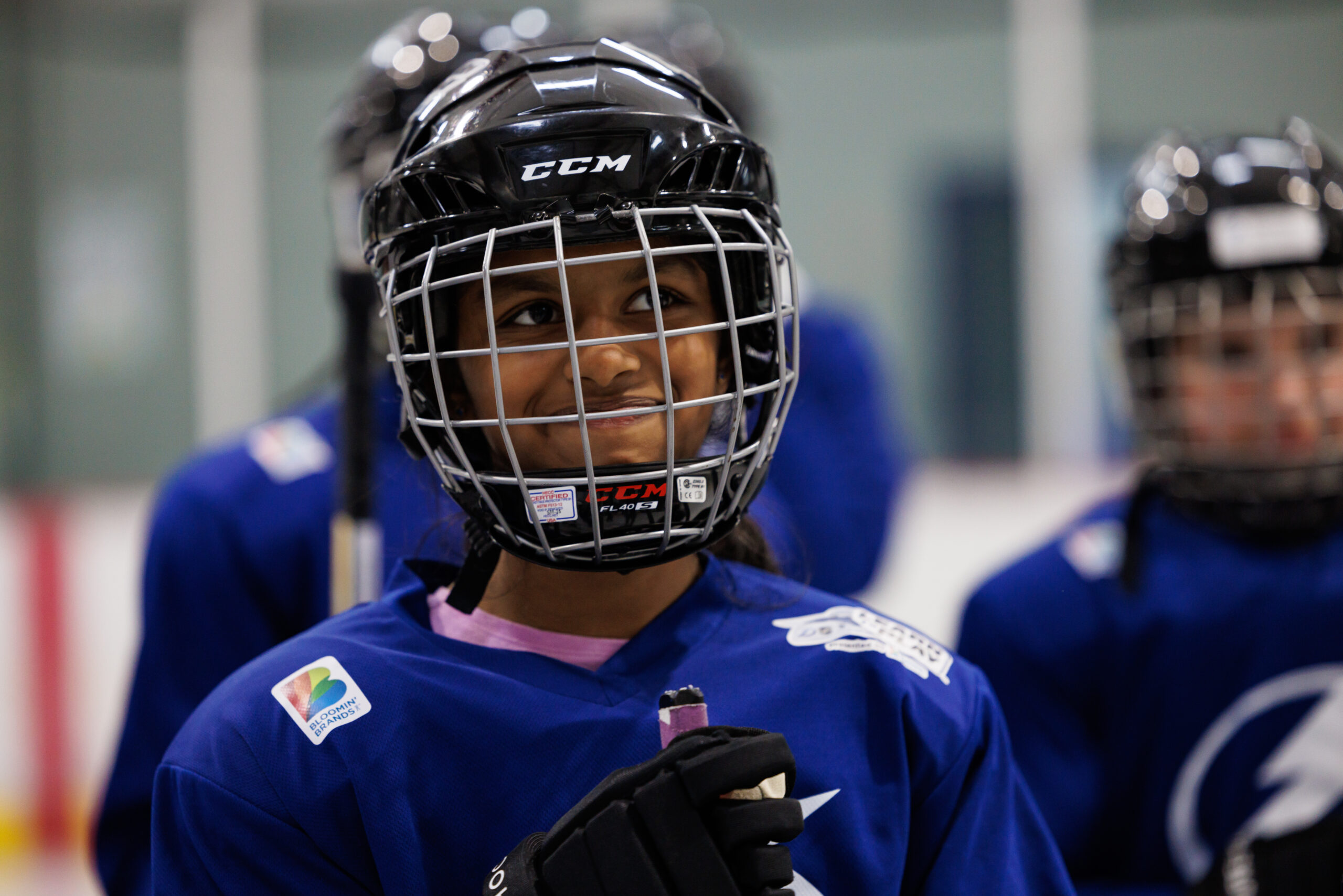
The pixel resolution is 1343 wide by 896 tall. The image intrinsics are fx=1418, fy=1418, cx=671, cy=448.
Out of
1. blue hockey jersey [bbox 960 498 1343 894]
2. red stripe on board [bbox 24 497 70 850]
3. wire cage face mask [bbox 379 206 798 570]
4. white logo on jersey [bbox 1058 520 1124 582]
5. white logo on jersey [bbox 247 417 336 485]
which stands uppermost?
wire cage face mask [bbox 379 206 798 570]

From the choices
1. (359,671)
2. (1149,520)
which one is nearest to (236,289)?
(1149,520)

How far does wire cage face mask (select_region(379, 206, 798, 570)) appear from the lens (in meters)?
1.15

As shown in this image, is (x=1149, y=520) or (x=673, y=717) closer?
(x=673, y=717)

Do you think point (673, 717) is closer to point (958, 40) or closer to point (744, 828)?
point (744, 828)

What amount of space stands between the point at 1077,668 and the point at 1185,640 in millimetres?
149

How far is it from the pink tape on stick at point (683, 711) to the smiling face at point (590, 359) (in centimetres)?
22

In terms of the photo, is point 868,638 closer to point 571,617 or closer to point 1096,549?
point 571,617

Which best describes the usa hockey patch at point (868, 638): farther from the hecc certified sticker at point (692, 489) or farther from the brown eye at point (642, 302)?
the brown eye at point (642, 302)

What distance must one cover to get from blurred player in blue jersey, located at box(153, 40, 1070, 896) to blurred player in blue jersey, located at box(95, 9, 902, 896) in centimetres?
30

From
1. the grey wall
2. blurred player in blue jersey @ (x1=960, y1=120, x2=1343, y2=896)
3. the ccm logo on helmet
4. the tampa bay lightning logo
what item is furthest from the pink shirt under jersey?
the grey wall

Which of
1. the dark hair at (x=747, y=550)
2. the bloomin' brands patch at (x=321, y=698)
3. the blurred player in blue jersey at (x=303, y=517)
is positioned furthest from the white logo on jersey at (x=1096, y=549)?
the bloomin' brands patch at (x=321, y=698)

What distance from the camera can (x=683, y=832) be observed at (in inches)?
40.3

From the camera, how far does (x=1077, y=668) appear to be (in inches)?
77.0

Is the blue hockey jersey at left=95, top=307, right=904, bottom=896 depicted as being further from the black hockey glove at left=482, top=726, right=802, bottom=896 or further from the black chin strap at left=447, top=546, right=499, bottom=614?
the black hockey glove at left=482, top=726, right=802, bottom=896
